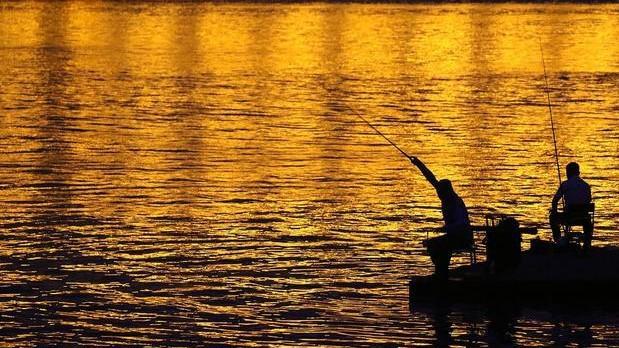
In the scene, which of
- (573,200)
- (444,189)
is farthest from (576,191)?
(444,189)

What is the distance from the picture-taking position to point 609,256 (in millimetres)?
18000

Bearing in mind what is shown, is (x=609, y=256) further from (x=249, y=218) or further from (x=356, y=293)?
(x=249, y=218)

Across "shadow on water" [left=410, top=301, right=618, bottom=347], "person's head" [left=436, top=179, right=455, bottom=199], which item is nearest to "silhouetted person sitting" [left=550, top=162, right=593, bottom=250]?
"shadow on water" [left=410, top=301, right=618, bottom=347]

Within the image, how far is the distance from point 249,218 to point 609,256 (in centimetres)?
699

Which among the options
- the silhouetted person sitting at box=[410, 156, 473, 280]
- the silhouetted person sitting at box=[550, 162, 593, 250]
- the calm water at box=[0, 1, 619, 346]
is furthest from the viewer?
the silhouetted person sitting at box=[550, 162, 593, 250]

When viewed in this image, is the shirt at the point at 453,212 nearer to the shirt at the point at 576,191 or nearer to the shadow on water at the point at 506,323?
the shadow on water at the point at 506,323

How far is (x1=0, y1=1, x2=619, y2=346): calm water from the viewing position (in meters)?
17.1

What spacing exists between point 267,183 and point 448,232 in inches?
413

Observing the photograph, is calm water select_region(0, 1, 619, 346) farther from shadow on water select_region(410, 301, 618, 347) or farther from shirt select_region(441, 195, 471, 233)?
shirt select_region(441, 195, 471, 233)

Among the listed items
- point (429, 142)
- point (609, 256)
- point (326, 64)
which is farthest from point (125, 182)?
point (326, 64)

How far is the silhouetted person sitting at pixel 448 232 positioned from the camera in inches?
677

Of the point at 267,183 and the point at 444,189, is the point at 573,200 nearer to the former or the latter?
the point at 444,189

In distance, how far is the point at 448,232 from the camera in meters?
17.3

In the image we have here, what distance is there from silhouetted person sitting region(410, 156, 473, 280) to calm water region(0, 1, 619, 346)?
0.52m
